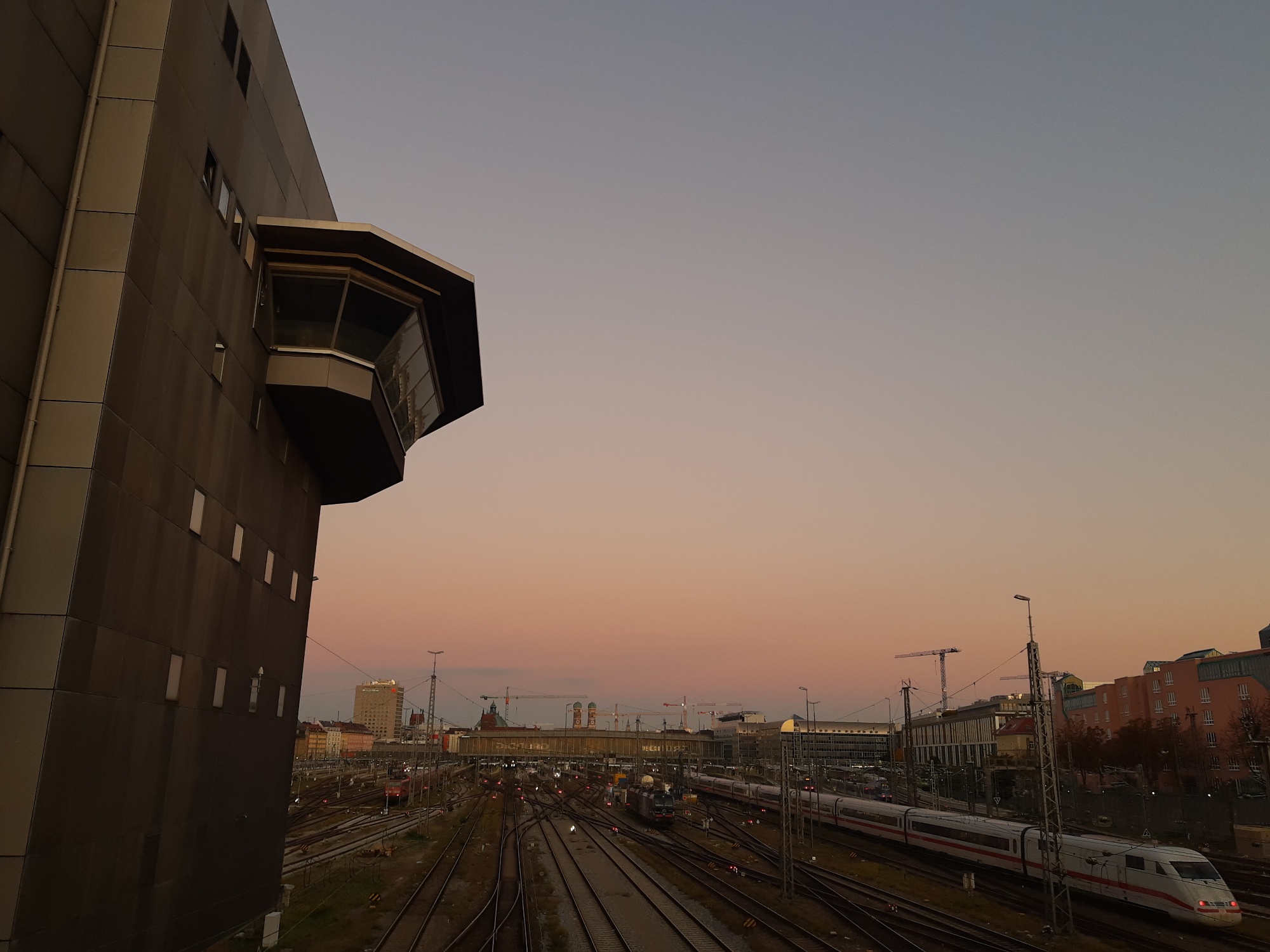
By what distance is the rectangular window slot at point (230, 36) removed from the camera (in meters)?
21.0

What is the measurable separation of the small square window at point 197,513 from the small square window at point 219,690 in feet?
13.4

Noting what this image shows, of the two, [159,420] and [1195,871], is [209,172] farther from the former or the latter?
[1195,871]

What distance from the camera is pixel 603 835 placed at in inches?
2628

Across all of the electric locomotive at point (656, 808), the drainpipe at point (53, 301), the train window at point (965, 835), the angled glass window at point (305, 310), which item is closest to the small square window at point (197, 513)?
the drainpipe at point (53, 301)

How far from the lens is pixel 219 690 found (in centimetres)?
2212

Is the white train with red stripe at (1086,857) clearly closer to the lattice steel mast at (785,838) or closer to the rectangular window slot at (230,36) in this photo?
the lattice steel mast at (785,838)

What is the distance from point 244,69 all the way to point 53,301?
33.9 ft

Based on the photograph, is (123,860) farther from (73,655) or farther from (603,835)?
(603,835)

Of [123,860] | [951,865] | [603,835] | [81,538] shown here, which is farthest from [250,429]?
[603,835]

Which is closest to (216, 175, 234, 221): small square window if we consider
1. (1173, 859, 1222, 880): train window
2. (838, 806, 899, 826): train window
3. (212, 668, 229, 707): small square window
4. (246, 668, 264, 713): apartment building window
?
(212, 668, 229, 707): small square window

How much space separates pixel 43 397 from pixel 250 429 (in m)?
8.37

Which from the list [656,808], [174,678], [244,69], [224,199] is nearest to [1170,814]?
[656,808]

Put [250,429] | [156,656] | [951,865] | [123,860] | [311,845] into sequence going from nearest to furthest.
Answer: [123,860], [156,656], [250,429], [951,865], [311,845]

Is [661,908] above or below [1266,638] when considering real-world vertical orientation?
below
